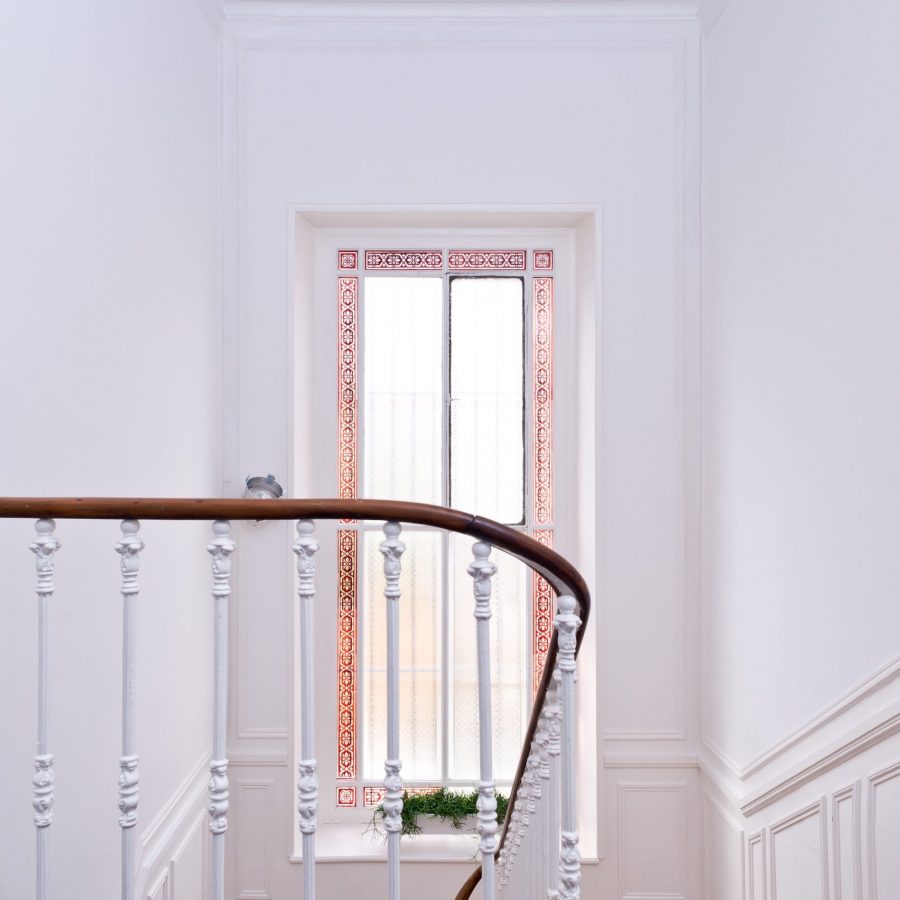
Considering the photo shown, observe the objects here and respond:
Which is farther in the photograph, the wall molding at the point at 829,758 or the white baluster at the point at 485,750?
the wall molding at the point at 829,758

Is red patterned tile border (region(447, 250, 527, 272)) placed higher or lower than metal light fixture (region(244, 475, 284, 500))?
higher

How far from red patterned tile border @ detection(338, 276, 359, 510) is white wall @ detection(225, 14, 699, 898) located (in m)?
0.33

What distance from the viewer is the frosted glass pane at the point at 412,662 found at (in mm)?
3008

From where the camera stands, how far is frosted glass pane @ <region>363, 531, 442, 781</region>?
3.01m

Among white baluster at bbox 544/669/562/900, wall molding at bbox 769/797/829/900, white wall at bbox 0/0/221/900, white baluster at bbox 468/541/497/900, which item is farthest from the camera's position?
wall molding at bbox 769/797/829/900

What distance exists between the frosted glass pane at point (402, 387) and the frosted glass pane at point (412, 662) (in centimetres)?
25

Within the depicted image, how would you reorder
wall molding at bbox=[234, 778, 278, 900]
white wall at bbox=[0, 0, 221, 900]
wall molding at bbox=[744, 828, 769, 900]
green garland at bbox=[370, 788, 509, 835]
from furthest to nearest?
green garland at bbox=[370, 788, 509, 835]
wall molding at bbox=[234, 778, 278, 900]
wall molding at bbox=[744, 828, 769, 900]
white wall at bbox=[0, 0, 221, 900]

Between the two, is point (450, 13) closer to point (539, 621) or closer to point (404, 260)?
point (404, 260)

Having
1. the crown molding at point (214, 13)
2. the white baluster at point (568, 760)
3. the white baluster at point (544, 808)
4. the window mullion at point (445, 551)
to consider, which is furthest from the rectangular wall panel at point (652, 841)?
the crown molding at point (214, 13)

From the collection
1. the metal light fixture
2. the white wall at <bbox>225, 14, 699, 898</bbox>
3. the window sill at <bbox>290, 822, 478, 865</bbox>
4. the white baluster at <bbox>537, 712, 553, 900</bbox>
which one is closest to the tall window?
the window sill at <bbox>290, 822, 478, 865</bbox>

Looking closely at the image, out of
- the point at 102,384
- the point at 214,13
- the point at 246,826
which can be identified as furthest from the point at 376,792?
the point at 214,13

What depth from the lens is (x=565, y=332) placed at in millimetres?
3051

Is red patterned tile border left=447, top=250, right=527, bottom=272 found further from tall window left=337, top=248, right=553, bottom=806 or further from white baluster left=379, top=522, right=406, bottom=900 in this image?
white baluster left=379, top=522, right=406, bottom=900

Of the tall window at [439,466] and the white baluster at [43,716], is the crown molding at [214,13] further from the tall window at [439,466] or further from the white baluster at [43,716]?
the white baluster at [43,716]
